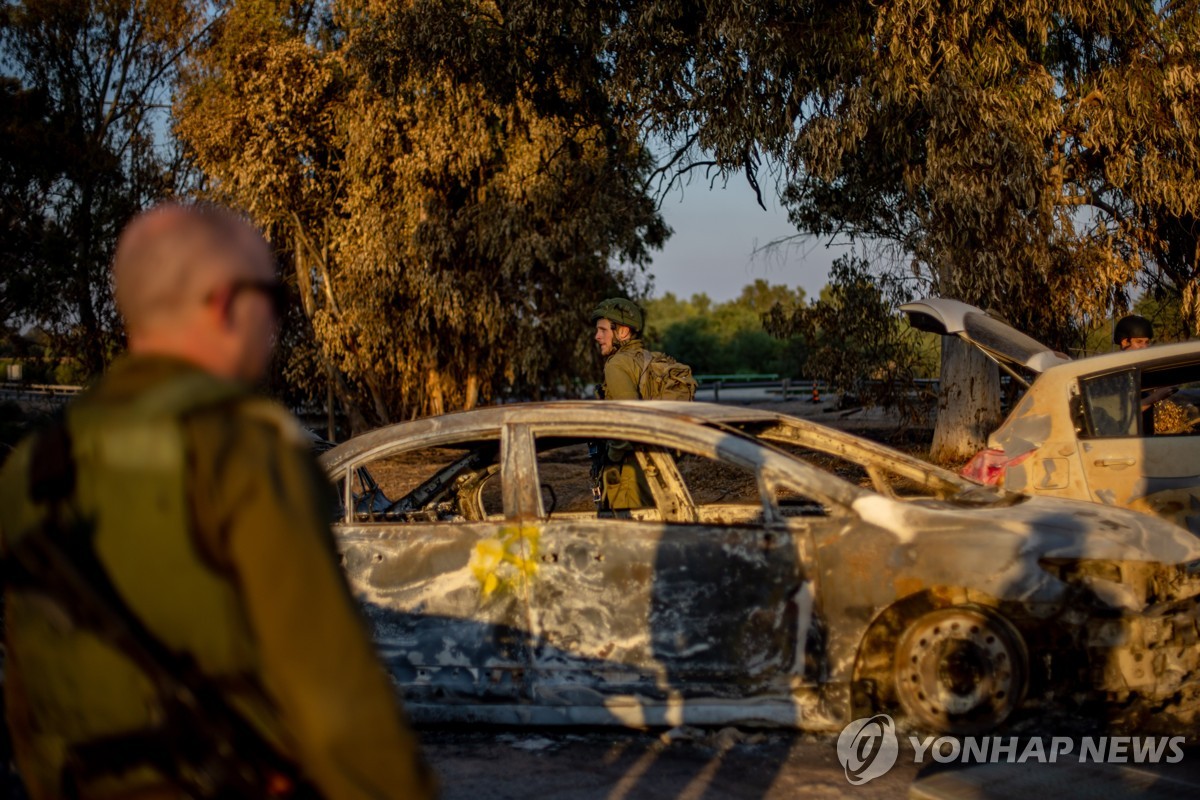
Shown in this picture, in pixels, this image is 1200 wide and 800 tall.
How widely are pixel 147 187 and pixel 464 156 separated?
16.4 m

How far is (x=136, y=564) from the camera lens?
1612mm

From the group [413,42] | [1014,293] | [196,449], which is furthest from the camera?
[413,42]

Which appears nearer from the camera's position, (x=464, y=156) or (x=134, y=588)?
(x=134, y=588)

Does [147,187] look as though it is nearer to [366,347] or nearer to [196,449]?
[366,347]

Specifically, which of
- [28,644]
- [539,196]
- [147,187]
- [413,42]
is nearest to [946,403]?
[539,196]

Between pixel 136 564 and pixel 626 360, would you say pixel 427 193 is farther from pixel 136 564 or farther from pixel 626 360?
pixel 136 564

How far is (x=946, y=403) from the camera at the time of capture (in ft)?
55.5

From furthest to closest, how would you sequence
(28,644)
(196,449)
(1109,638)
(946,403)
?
(946,403), (1109,638), (28,644), (196,449)

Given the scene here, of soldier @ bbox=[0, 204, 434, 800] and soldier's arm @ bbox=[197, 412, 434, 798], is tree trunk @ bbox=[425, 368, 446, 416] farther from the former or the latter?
soldier's arm @ bbox=[197, 412, 434, 798]

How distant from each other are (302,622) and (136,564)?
266 millimetres

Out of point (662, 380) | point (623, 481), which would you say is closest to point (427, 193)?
point (662, 380)

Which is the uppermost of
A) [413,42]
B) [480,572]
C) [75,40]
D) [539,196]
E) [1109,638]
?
[75,40]

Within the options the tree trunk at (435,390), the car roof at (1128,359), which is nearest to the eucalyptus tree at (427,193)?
the tree trunk at (435,390)

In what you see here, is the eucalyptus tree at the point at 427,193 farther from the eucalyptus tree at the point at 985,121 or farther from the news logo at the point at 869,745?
the news logo at the point at 869,745
